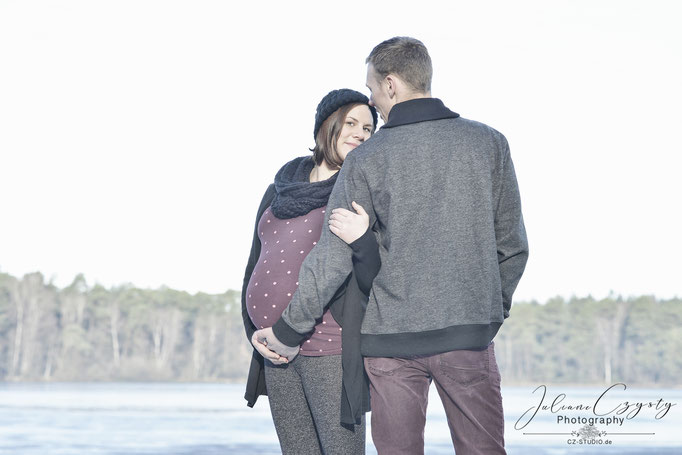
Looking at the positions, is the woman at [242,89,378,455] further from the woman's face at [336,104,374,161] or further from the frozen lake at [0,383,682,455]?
the frozen lake at [0,383,682,455]

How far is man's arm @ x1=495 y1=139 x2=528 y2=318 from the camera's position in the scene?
2375mm

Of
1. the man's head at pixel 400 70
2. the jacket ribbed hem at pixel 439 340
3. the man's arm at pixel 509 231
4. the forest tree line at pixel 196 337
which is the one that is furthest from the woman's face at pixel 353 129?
the forest tree line at pixel 196 337

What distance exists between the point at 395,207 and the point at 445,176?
163 millimetres

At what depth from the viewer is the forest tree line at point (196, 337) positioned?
5738 centimetres

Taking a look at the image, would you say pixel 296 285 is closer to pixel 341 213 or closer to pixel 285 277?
pixel 285 277

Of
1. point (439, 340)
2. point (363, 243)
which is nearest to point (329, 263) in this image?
point (363, 243)

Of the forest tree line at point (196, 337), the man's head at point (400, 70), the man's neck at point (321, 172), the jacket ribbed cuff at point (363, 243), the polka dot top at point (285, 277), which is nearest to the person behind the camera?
the jacket ribbed cuff at point (363, 243)

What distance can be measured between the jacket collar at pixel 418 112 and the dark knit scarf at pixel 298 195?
42 centimetres

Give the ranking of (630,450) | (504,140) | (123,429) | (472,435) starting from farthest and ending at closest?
1. (123,429)
2. (630,450)
3. (504,140)
4. (472,435)

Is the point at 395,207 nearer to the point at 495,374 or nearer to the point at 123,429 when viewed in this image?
the point at 495,374

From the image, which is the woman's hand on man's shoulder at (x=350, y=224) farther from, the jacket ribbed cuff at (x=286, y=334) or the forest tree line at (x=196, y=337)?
the forest tree line at (x=196, y=337)

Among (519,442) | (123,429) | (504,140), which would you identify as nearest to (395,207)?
(504,140)

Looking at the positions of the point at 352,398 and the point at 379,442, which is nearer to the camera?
the point at 379,442

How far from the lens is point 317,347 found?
257cm
